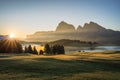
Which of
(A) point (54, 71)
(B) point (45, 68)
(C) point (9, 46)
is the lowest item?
(A) point (54, 71)

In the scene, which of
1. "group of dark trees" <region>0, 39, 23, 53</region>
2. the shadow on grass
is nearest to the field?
the shadow on grass

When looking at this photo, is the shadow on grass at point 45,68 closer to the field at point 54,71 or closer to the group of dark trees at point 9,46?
the field at point 54,71

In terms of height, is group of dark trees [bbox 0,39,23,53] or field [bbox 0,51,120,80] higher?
group of dark trees [bbox 0,39,23,53]

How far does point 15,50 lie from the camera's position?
379 feet

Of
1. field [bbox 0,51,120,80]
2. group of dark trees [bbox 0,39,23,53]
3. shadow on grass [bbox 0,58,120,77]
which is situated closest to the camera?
field [bbox 0,51,120,80]

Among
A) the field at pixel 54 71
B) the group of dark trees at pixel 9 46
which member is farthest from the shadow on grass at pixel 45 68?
the group of dark trees at pixel 9 46

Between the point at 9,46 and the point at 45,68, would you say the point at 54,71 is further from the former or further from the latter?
the point at 9,46

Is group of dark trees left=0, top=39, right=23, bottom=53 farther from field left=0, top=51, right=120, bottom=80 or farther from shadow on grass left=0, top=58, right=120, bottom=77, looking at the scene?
shadow on grass left=0, top=58, right=120, bottom=77

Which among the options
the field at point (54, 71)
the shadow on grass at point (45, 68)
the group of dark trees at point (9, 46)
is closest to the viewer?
the field at point (54, 71)

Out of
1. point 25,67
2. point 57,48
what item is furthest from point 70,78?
point 57,48

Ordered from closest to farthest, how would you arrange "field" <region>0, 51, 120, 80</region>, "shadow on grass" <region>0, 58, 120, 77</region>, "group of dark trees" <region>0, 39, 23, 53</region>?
1. "field" <region>0, 51, 120, 80</region>
2. "shadow on grass" <region>0, 58, 120, 77</region>
3. "group of dark trees" <region>0, 39, 23, 53</region>

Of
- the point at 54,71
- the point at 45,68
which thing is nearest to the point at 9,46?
the point at 45,68

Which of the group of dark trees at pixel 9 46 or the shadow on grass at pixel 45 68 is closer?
the shadow on grass at pixel 45 68

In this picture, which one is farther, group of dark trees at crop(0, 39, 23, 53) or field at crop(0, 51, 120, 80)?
group of dark trees at crop(0, 39, 23, 53)
